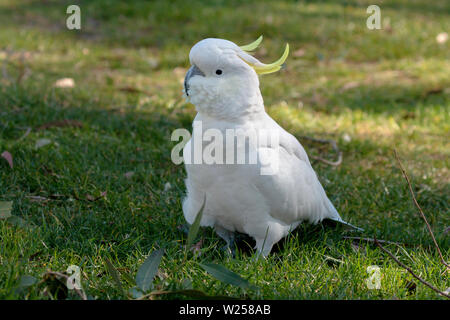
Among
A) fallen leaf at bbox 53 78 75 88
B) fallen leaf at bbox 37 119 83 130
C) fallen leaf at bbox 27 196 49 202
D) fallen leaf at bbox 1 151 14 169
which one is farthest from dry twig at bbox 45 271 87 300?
fallen leaf at bbox 53 78 75 88

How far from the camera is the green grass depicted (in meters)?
2.07

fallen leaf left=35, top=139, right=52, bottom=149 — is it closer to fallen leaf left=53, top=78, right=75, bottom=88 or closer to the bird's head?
fallen leaf left=53, top=78, right=75, bottom=88

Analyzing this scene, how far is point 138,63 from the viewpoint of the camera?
5.21 metres

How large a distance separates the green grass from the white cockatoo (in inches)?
6.5

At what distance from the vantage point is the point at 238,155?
78.6 inches

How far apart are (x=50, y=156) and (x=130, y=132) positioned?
0.63 metres

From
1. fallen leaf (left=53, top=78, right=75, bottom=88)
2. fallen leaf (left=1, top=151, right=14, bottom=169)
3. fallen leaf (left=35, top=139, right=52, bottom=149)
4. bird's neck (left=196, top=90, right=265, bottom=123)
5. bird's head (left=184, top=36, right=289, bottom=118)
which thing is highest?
bird's head (left=184, top=36, right=289, bottom=118)

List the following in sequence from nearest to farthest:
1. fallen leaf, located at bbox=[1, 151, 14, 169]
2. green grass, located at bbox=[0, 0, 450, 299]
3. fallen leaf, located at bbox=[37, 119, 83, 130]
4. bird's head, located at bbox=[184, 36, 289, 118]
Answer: bird's head, located at bbox=[184, 36, 289, 118] < green grass, located at bbox=[0, 0, 450, 299] < fallen leaf, located at bbox=[1, 151, 14, 169] < fallen leaf, located at bbox=[37, 119, 83, 130]

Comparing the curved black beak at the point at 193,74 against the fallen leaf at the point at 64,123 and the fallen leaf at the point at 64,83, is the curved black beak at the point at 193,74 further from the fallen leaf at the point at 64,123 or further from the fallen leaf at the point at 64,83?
the fallen leaf at the point at 64,83

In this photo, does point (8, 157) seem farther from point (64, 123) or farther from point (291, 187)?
point (291, 187)

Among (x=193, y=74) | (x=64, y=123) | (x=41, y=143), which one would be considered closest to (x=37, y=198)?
(x=41, y=143)

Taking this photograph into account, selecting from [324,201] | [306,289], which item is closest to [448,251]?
[324,201]

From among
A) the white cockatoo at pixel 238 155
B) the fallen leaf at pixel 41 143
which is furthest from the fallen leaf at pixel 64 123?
the white cockatoo at pixel 238 155

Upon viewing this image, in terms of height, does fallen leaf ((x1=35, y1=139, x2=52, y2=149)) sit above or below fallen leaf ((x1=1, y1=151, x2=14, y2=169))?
above
